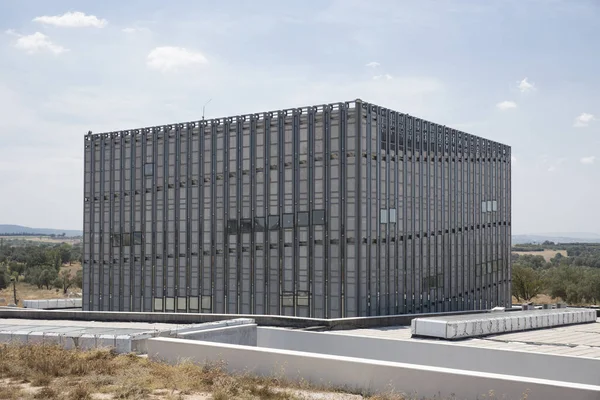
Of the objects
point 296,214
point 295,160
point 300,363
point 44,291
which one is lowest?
point 44,291

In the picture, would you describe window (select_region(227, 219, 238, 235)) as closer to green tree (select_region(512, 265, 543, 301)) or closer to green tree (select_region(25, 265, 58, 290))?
green tree (select_region(512, 265, 543, 301))

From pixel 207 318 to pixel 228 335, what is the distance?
10.3m

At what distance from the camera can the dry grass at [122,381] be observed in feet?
56.7

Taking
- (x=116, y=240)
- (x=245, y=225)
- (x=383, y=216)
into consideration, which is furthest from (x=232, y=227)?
(x=116, y=240)

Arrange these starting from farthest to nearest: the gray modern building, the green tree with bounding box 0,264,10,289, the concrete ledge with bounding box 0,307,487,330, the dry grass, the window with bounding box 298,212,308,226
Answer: the green tree with bounding box 0,264,10,289, the window with bounding box 298,212,308,226, the gray modern building, the concrete ledge with bounding box 0,307,487,330, the dry grass

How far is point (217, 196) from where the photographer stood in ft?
172

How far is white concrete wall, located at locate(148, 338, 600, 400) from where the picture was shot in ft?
49.6

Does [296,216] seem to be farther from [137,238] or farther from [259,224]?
A: [137,238]

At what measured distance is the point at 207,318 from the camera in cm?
3853

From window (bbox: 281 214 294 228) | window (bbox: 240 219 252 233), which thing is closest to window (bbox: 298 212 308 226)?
window (bbox: 281 214 294 228)

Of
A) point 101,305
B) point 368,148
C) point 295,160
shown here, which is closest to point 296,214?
point 295,160

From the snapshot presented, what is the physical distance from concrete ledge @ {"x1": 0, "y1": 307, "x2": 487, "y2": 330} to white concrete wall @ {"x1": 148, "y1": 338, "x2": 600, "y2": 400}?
46.5ft

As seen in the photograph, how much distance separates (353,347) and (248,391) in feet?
35.5

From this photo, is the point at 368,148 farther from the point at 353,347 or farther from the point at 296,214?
the point at 353,347
